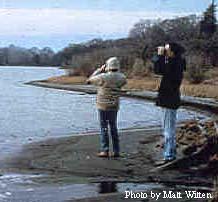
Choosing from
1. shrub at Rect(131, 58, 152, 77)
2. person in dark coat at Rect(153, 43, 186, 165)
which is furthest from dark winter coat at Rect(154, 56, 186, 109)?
shrub at Rect(131, 58, 152, 77)

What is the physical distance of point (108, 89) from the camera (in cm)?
1225

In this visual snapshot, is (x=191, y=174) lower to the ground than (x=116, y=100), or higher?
lower

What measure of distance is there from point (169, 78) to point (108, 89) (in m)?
1.32

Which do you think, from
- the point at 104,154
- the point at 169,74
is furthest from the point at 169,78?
the point at 104,154

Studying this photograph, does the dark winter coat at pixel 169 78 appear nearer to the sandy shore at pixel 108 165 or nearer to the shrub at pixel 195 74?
the sandy shore at pixel 108 165

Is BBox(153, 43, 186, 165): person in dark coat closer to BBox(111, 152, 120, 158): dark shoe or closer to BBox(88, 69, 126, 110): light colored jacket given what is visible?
BBox(88, 69, 126, 110): light colored jacket

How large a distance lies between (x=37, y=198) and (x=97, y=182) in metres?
1.40

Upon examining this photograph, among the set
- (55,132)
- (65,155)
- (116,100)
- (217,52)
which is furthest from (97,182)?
(217,52)

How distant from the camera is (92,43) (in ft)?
488

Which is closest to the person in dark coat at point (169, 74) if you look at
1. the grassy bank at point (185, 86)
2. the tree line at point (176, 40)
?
the grassy bank at point (185, 86)

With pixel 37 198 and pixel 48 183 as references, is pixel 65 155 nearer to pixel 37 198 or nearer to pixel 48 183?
pixel 48 183

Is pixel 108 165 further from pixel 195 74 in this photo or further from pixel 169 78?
pixel 195 74

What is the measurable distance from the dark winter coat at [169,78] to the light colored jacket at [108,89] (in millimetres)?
1024

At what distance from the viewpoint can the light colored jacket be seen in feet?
40.1
